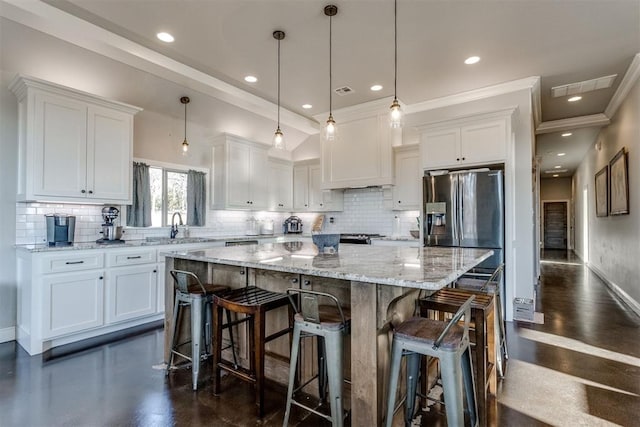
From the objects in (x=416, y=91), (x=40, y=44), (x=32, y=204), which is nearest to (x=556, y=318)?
(x=416, y=91)

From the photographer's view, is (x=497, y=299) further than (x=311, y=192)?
No

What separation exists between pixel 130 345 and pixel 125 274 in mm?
745

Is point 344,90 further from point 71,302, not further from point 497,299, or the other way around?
point 71,302

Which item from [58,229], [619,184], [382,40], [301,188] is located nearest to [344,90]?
[382,40]

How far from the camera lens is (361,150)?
510cm

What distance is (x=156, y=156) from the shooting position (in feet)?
14.7

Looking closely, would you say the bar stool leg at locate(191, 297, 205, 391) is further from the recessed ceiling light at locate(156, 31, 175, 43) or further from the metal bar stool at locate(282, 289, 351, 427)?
the recessed ceiling light at locate(156, 31, 175, 43)

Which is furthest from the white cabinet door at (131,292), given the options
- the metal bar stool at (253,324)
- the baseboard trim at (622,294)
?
the baseboard trim at (622,294)

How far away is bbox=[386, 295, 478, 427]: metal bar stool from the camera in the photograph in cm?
146

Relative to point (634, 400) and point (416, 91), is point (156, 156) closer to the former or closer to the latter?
point (416, 91)

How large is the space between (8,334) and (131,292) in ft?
3.59

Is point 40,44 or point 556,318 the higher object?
point 40,44

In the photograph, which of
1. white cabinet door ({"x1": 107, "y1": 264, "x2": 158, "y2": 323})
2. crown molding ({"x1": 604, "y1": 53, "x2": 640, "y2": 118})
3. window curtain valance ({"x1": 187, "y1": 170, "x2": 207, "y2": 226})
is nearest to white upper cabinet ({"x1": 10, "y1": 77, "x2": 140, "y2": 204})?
white cabinet door ({"x1": 107, "y1": 264, "x2": 158, "y2": 323})

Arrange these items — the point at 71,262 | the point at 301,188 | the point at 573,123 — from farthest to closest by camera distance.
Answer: the point at 301,188
the point at 573,123
the point at 71,262
